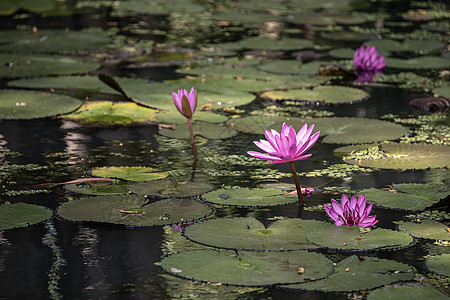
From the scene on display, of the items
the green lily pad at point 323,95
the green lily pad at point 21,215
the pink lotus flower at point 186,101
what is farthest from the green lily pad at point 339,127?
the green lily pad at point 21,215

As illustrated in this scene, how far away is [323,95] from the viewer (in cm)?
494

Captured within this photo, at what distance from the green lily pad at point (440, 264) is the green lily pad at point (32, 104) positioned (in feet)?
8.44

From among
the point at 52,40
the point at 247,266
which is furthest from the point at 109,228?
the point at 52,40

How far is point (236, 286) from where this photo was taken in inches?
92.0

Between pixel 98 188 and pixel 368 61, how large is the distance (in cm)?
296

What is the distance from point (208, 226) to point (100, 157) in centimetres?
111

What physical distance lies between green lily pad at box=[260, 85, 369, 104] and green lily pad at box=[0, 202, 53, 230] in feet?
7.35

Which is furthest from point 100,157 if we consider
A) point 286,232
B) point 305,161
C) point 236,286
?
point 236,286

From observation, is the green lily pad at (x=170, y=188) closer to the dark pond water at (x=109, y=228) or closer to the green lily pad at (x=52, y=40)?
the dark pond water at (x=109, y=228)

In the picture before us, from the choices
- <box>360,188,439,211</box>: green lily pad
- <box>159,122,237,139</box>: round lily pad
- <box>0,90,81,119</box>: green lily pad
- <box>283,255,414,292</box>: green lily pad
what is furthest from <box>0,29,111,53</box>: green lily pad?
<box>283,255,414,292</box>: green lily pad

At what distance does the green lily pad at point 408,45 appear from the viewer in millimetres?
6488

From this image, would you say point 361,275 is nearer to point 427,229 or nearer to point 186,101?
point 427,229

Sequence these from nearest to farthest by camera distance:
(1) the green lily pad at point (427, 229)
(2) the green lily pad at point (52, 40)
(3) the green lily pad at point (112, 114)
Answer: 1. (1) the green lily pad at point (427, 229)
2. (3) the green lily pad at point (112, 114)
3. (2) the green lily pad at point (52, 40)

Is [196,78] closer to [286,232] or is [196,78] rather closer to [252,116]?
[252,116]
